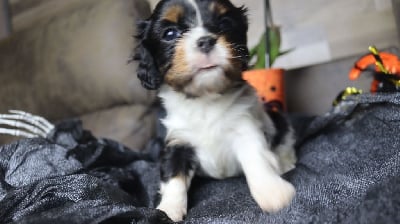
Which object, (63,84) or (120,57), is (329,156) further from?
(63,84)

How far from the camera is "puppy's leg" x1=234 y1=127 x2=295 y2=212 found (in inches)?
37.0

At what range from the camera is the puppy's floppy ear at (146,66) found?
123 centimetres

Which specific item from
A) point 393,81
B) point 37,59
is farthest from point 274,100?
point 37,59

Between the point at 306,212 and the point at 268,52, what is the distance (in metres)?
1.23

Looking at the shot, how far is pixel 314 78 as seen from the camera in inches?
75.7

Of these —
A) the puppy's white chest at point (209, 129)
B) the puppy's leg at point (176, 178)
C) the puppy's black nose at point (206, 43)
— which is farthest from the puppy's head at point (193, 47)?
the puppy's leg at point (176, 178)

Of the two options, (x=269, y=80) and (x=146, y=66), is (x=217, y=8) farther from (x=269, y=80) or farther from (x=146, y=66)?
(x=269, y=80)

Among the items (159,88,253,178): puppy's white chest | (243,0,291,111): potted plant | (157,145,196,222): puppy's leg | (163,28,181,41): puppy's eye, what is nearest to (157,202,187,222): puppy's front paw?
(157,145,196,222): puppy's leg

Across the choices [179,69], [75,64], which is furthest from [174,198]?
[75,64]

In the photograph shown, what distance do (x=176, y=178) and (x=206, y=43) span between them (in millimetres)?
412

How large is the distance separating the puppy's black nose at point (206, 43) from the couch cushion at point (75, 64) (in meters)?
0.97

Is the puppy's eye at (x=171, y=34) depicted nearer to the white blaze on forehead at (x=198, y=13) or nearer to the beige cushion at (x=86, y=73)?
the white blaze on forehead at (x=198, y=13)

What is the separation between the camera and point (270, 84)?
1810 millimetres

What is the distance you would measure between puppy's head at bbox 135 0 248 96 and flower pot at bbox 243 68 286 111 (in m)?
0.56
